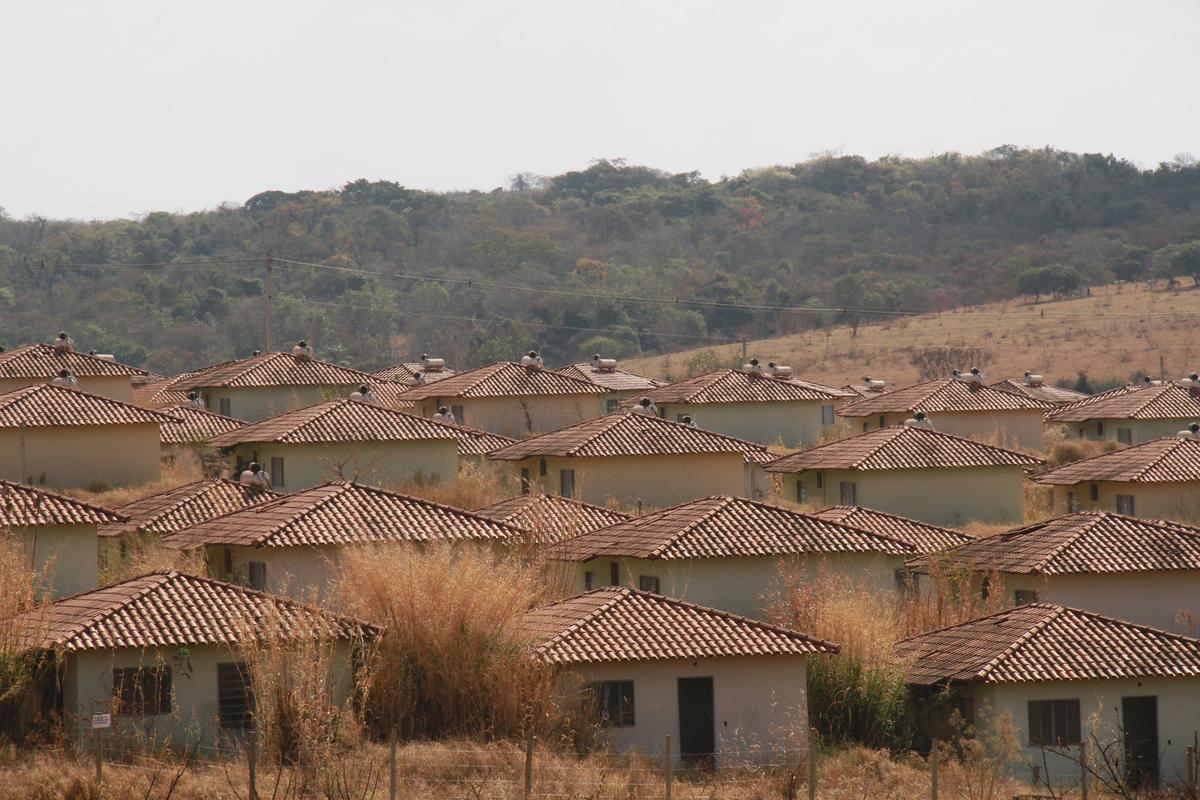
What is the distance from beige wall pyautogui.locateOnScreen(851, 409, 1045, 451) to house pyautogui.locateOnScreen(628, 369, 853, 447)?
3.78 meters

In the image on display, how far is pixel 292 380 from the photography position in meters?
63.6

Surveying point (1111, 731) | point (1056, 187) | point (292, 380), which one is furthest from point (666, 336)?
point (1111, 731)

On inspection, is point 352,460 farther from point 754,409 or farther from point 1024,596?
point 754,409

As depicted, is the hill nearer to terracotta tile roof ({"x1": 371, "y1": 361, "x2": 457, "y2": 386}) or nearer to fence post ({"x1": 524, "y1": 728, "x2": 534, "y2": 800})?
terracotta tile roof ({"x1": 371, "y1": 361, "x2": 457, "y2": 386})

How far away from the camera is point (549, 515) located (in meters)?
42.8

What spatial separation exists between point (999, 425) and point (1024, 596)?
2657 cm

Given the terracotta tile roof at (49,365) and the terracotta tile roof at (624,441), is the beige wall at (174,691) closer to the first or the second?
the terracotta tile roof at (624,441)

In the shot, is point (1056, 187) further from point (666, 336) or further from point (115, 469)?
point (115, 469)

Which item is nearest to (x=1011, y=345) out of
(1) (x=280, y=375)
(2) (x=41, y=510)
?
(1) (x=280, y=375)

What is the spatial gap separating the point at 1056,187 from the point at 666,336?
45.0 m

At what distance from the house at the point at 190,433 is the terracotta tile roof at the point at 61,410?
485 centimetres

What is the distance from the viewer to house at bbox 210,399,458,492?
49.5m

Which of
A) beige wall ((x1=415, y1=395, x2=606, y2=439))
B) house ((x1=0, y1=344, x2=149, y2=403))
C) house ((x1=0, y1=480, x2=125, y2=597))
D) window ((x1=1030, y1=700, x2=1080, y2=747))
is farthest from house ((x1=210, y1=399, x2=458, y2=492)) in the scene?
window ((x1=1030, y1=700, x2=1080, y2=747))

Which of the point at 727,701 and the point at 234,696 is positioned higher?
the point at 234,696
